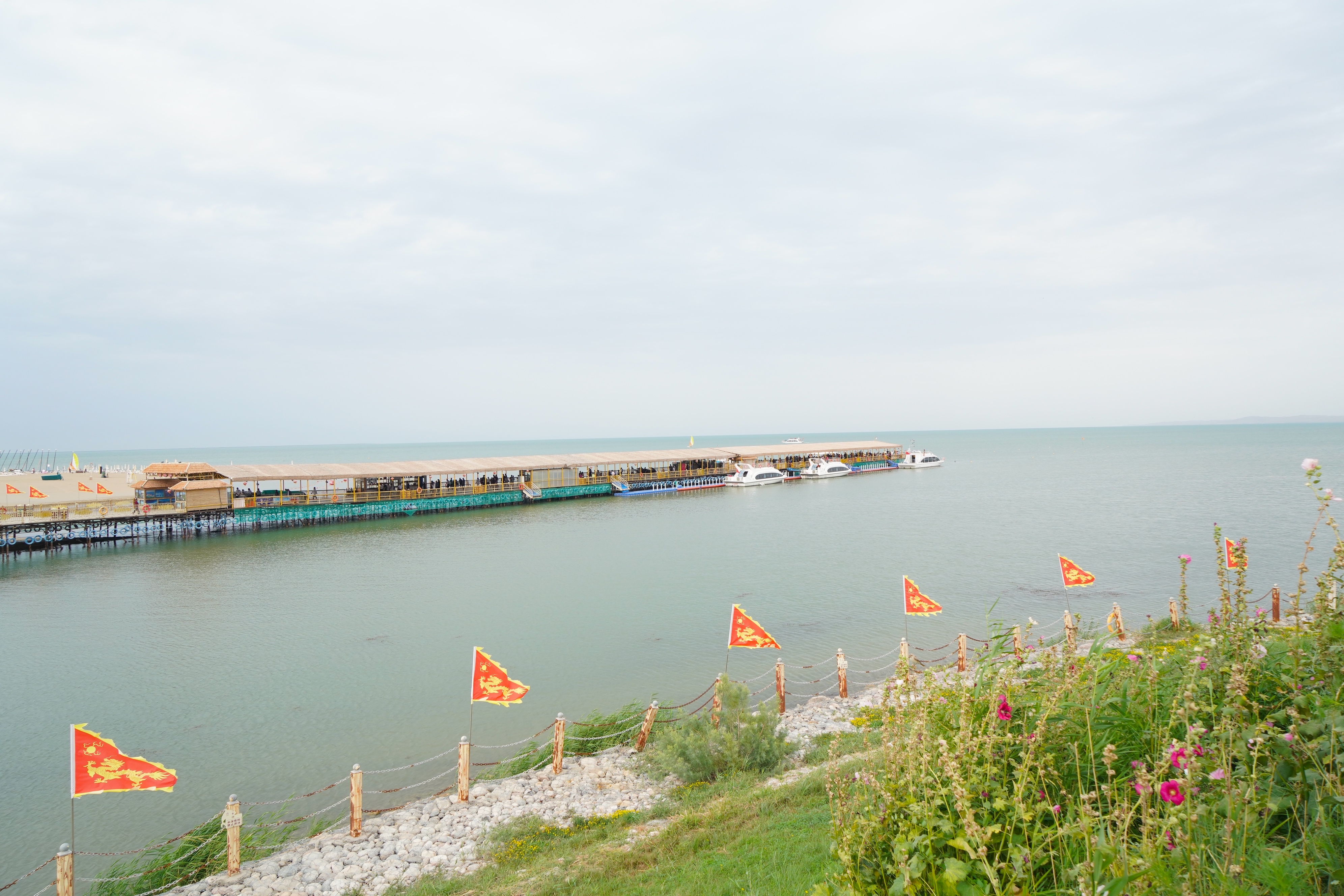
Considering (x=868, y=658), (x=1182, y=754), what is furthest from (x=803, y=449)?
(x=1182, y=754)

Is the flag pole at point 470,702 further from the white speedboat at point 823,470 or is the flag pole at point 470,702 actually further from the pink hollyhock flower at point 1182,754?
the white speedboat at point 823,470

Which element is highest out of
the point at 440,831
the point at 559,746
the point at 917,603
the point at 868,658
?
the point at 917,603

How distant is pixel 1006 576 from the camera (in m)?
28.0

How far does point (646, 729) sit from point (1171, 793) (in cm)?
1072

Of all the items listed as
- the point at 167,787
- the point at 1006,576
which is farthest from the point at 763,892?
the point at 1006,576

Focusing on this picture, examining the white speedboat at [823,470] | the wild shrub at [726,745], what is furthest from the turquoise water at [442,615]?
the white speedboat at [823,470]

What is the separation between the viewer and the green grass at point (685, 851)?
655 cm

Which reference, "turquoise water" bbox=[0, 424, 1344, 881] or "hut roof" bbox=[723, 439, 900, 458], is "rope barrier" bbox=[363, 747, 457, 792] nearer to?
"turquoise water" bbox=[0, 424, 1344, 881]

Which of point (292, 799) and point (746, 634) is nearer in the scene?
point (292, 799)

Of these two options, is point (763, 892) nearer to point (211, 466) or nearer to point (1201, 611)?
point (1201, 611)

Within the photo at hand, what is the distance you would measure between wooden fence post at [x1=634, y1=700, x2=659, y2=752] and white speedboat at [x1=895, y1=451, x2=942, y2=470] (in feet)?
274

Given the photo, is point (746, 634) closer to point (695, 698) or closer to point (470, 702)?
point (695, 698)

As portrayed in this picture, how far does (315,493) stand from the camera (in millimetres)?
47438

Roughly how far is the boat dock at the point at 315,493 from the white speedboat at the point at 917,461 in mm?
33744
